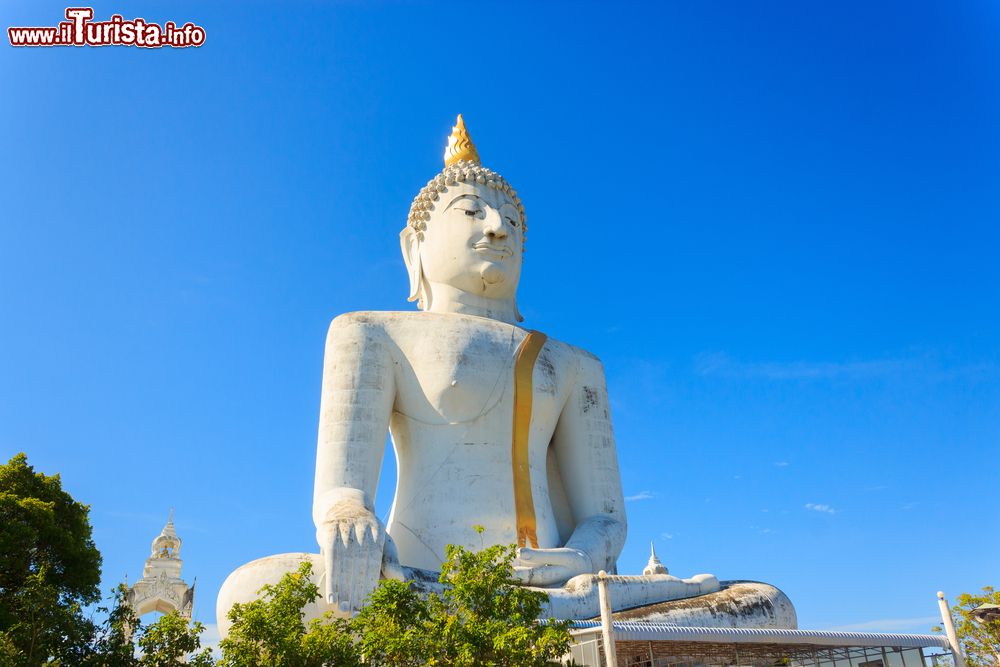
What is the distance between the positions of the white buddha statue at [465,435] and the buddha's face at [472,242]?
0.7 inches

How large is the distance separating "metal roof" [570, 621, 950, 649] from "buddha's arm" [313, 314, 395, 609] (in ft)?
6.30

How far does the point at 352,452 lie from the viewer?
9289mm

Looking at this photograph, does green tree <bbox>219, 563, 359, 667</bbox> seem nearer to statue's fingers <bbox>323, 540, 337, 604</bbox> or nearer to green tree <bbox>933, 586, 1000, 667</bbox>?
statue's fingers <bbox>323, 540, 337, 604</bbox>

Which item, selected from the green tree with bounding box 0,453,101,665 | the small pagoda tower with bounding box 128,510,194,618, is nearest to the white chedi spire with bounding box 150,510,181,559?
the small pagoda tower with bounding box 128,510,194,618

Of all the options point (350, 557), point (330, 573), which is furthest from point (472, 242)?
point (330, 573)

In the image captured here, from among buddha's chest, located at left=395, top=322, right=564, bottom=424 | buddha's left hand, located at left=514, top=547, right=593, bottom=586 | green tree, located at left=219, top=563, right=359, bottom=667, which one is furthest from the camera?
buddha's chest, located at left=395, top=322, right=564, bottom=424

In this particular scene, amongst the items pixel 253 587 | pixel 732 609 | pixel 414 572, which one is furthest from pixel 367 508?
pixel 732 609

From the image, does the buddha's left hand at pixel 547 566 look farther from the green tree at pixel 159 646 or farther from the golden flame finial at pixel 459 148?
the golden flame finial at pixel 459 148

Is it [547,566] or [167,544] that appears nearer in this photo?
[547,566]

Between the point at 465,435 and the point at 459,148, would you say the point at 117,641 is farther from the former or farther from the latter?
the point at 459,148

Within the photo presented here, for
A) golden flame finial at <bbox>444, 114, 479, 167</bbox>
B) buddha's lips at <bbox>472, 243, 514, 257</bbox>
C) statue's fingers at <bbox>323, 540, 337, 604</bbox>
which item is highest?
golden flame finial at <bbox>444, 114, 479, 167</bbox>

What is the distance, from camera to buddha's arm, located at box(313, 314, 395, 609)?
25.3 ft

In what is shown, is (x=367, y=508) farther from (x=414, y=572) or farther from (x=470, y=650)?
(x=470, y=650)

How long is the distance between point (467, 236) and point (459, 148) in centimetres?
184
